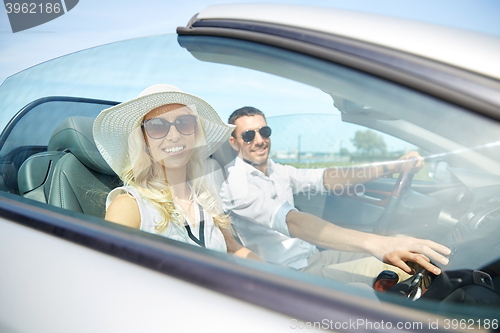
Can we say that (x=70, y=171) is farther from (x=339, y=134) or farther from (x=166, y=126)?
(x=339, y=134)

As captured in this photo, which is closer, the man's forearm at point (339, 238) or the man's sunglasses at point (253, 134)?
the man's forearm at point (339, 238)

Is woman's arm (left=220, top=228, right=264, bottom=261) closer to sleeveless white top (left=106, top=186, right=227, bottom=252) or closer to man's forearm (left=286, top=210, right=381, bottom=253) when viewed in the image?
sleeveless white top (left=106, top=186, right=227, bottom=252)

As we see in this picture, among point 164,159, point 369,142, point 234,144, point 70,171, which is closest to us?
point 369,142

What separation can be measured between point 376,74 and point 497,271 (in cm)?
61

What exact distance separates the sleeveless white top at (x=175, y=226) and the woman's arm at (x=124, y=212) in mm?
20

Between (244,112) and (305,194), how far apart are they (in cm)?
34

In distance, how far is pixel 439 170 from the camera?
963 millimetres

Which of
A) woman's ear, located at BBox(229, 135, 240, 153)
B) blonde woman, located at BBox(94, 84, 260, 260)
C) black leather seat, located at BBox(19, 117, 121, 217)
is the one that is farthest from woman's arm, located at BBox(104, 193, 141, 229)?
woman's ear, located at BBox(229, 135, 240, 153)

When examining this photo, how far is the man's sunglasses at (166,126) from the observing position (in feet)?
4.32

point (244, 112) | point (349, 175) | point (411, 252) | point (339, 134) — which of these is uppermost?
point (244, 112)

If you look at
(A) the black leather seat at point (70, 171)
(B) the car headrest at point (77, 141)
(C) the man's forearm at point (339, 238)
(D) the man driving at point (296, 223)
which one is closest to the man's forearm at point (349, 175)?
(D) the man driving at point (296, 223)

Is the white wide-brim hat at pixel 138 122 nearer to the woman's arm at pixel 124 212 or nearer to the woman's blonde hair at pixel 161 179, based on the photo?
the woman's blonde hair at pixel 161 179

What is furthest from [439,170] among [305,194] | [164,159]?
[164,159]

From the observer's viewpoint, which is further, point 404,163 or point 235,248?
point 235,248
